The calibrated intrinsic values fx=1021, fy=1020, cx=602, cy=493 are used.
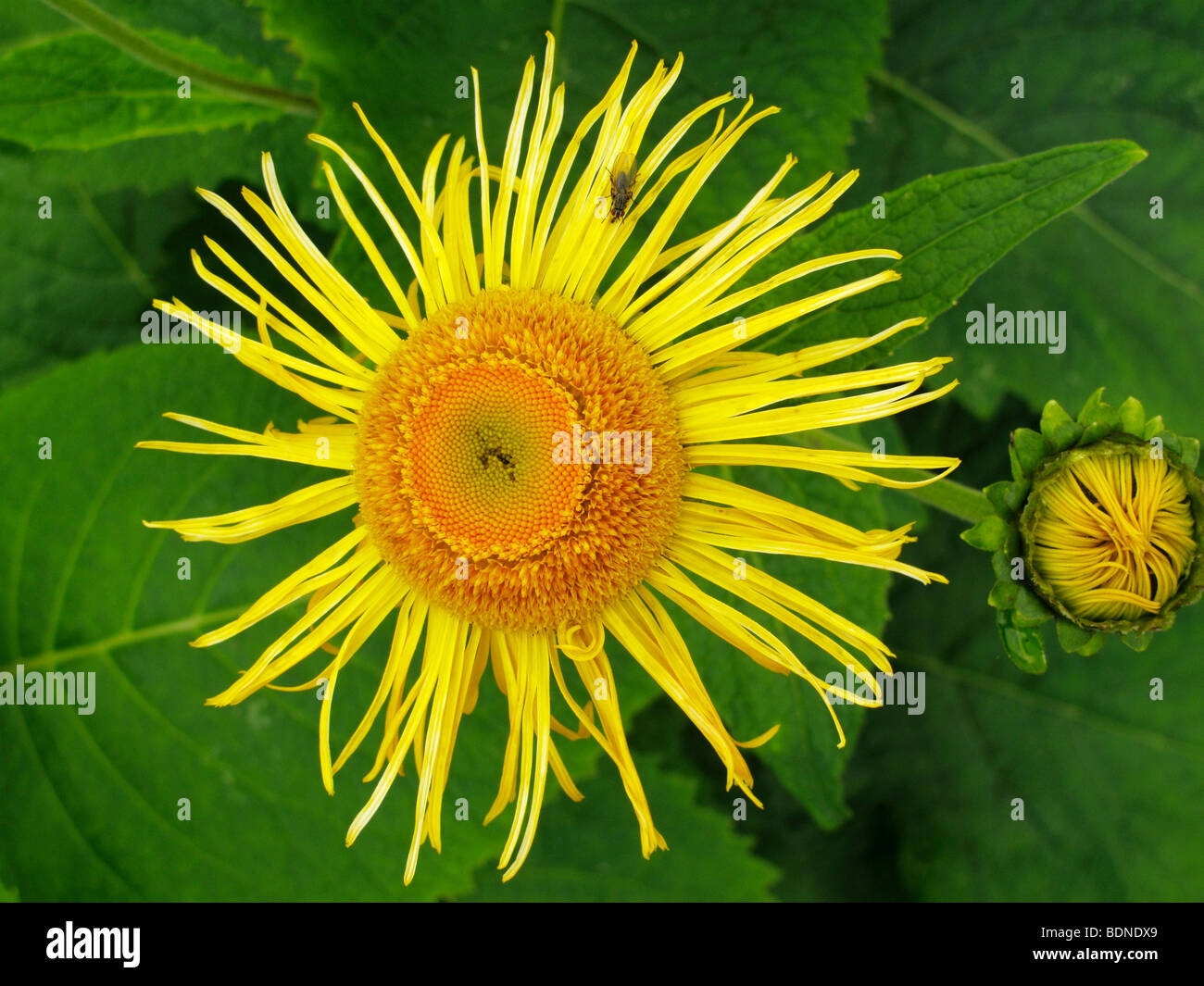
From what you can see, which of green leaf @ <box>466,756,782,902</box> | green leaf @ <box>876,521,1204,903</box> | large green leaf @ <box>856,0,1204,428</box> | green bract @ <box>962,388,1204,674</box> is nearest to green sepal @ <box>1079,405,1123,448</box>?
green bract @ <box>962,388,1204,674</box>

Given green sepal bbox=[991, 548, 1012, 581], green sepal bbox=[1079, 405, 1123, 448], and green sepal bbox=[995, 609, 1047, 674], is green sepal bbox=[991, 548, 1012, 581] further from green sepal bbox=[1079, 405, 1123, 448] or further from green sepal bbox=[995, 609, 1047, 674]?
green sepal bbox=[1079, 405, 1123, 448]

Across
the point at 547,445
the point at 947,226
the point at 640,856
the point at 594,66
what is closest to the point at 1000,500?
the point at 947,226

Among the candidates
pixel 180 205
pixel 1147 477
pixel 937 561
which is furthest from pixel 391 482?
pixel 937 561

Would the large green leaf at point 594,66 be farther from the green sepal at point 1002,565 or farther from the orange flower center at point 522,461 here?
the green sepal at point 1002,565

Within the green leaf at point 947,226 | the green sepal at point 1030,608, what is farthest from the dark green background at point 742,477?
the green sepal at point 1030,608

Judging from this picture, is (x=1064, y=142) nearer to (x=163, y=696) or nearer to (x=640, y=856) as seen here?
(x=640, y=856)

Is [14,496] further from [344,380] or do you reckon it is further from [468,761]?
[468,761]
